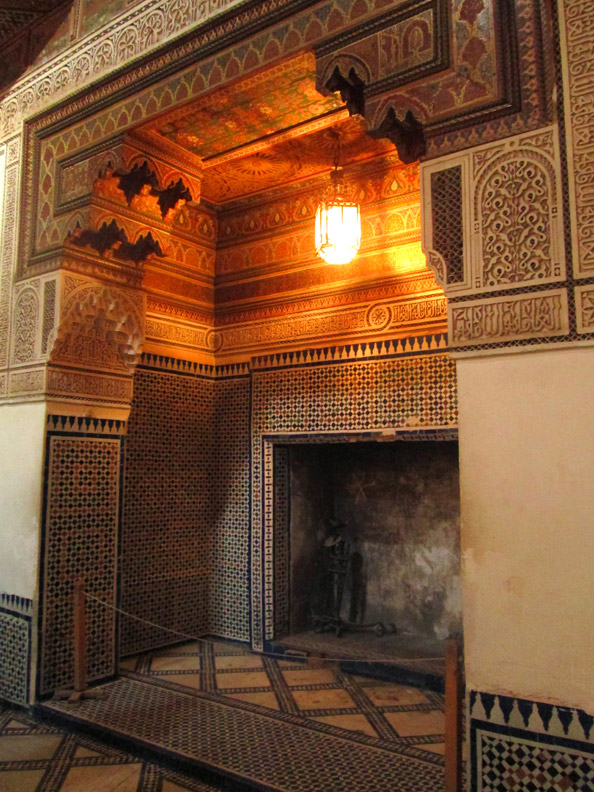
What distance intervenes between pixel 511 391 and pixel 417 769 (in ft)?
6.31

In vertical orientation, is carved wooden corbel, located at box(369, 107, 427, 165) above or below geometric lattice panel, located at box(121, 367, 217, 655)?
above

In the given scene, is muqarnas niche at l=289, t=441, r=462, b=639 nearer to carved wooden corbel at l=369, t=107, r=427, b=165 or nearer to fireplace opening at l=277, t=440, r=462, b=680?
fireplace opening at l=277, t=440, r=462, b=680

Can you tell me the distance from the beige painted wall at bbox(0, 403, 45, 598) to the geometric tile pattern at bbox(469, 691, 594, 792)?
2.88 m

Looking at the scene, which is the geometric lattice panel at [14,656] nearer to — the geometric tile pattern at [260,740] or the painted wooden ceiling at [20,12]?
the geometric tile pattern at [260,740]

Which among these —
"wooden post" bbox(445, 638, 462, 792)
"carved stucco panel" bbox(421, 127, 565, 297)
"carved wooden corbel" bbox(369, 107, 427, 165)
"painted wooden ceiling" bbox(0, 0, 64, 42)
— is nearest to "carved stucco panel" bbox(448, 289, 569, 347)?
"carved stucco panel" bbox(421, 127, 565, 297)

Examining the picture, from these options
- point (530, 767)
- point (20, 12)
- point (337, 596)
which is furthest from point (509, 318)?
point (20, 12)

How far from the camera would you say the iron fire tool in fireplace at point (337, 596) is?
5.07 meters

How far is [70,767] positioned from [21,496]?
5.40 ft

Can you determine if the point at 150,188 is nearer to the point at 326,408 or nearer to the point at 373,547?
the point at 326,408

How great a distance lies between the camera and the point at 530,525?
2.23 meters

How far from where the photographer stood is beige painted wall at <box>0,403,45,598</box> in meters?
4.10

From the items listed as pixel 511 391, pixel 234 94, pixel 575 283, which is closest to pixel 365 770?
pixel 511 391

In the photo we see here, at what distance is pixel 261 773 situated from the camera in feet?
9.90

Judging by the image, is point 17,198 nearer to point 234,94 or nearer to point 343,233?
point 234,94
